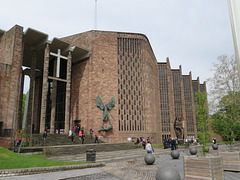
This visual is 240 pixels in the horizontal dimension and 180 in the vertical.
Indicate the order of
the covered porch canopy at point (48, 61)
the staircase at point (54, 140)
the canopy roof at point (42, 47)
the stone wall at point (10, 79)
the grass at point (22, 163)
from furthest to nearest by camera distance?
the canopy roof at point (42, 47)
the covered porch canopy at point (48, 61)
the stone wall at point (10, 79)
the staircase at point (54, 140)
the grass at point (22, 163)

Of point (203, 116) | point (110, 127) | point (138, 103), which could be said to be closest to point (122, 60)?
point (138, 103)

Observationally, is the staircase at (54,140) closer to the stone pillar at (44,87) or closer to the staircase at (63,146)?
the staircase at (63,146)

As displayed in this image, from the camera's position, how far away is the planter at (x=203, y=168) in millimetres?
5738

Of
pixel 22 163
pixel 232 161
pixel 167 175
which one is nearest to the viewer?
pixel 167 175

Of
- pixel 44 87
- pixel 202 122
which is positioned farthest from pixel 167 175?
pixel 44 87

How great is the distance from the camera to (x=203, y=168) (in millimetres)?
5848

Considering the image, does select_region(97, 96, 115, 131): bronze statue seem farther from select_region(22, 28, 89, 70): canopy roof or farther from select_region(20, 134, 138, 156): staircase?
select_region(22, 28, 89, 70): canopy roof

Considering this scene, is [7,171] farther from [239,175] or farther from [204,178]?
[239,175]

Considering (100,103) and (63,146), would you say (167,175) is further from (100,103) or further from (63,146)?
(100,103)

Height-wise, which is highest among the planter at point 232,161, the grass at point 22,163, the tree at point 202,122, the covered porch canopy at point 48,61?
the covered porch canopy at point 48,61

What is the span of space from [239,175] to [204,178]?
10.3 feet

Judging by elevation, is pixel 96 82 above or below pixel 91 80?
below

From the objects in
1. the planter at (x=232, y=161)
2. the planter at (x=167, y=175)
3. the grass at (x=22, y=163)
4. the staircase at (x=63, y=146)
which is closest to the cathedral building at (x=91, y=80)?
the staircase at (x=63, y=146)

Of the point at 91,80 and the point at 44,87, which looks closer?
the point at 44,87
